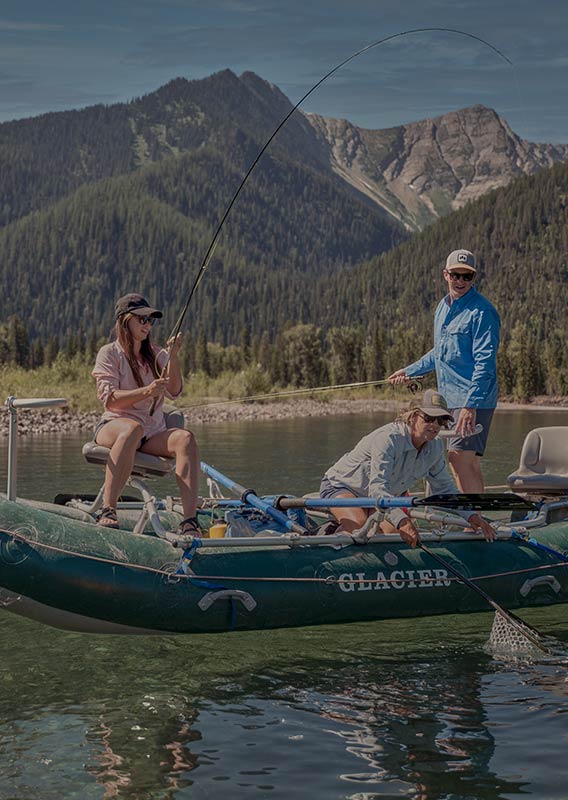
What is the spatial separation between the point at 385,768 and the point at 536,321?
130128 mm

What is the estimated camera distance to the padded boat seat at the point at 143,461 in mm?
7246

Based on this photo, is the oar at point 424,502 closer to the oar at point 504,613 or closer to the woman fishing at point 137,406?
the oar at point 504,613

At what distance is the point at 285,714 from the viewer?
19.8ft

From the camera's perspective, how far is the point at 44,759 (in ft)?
17.5

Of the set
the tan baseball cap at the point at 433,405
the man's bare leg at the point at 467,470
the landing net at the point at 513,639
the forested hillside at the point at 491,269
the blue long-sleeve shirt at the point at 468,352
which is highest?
the forested hillside at the point at 491,269

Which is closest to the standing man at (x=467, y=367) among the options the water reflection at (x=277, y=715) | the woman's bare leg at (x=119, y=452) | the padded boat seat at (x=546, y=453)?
the padded boat seat at (x=546, y=453)

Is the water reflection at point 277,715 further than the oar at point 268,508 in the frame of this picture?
No

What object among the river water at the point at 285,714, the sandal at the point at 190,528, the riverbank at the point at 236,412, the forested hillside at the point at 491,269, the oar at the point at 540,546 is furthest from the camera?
the forested hillside at the point at 491,269

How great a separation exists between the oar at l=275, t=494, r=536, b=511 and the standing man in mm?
609

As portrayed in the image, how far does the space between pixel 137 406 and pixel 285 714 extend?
2.28 metres

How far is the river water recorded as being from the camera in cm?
511

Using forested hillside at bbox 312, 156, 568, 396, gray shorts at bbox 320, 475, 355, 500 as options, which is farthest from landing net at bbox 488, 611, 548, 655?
forested hillside at bbox 312, 156, 568, 396

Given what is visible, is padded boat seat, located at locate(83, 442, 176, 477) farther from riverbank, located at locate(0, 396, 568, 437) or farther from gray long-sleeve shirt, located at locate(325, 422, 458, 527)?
riverbank, located at locate(0, 396, 568, 437)

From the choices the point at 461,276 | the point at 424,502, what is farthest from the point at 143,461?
the point at 461,276
